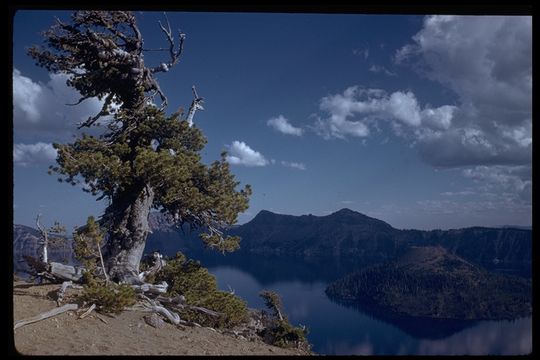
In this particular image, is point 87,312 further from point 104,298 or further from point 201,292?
point 201,292

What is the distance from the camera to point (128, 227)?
30.3 ft

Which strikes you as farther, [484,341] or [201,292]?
[484,341]

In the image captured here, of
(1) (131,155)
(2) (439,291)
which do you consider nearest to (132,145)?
(1) (131,155)

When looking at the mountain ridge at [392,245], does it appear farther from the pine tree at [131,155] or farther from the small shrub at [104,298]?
the small shrub at [104,298]

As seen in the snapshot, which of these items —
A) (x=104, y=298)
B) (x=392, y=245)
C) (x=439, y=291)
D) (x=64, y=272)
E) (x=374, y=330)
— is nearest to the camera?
(x=104, y=298)

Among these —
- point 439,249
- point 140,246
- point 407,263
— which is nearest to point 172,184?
point 140,246

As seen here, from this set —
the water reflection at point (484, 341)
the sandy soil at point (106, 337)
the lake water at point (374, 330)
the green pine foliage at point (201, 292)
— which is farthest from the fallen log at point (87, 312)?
the water reflection at point (484, 341)

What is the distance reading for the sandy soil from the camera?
4699mm

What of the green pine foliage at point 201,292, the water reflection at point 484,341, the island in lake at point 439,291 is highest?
the green pine foliage at point 201,292

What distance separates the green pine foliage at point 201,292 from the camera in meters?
8.58

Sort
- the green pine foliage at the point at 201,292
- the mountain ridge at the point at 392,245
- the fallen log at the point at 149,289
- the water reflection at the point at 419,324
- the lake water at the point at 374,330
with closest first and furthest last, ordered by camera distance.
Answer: the fallen log at the point at 149,289 → the green pine foliage at the point at 201,292 → the lake water at the point at 374,330 → the water reflection at the point at 419,324 → the mountain ridge at the point at 392,245

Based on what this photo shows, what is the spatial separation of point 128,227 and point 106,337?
4.25 m

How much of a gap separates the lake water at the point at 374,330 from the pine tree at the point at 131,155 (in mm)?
48278

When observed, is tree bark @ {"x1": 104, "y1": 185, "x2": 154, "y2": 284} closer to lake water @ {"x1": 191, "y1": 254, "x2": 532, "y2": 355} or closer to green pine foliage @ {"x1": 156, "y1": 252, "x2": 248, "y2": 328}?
→ green pine foliage @ {"x1": 156, "y1": 252, "x2": 248, "y2": 328}
